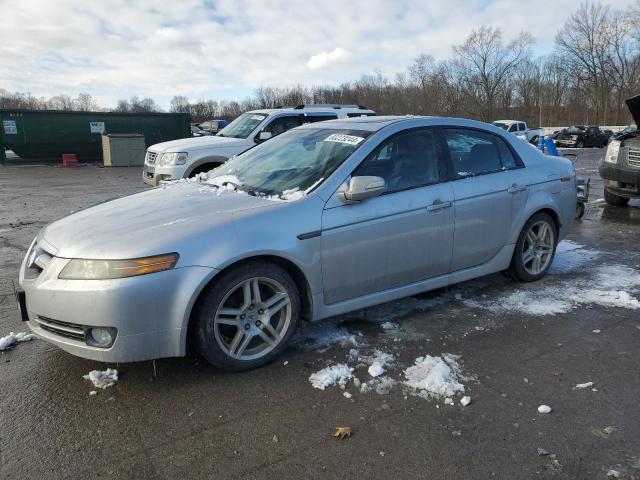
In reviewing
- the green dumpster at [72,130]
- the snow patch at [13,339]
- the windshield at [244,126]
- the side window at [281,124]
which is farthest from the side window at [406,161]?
the green dumpster at [72,130]

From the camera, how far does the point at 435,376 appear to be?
10.5 feet

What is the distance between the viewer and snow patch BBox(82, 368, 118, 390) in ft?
10.3

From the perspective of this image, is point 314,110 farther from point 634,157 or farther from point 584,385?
point 584,385

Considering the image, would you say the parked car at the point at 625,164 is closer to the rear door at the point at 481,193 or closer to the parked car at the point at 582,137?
the rear door at the point at 481,193

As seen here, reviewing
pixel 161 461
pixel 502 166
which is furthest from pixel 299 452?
pixel 502 166

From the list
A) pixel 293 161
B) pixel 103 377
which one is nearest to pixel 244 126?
pixel 293 161

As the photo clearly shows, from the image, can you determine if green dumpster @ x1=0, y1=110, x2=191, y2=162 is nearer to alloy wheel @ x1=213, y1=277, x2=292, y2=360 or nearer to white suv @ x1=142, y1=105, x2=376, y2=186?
white suv @ x1=142, y1=105, x2=376, y2=186

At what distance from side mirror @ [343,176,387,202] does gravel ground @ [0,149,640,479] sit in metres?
1.06

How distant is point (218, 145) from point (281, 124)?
4.84 ft

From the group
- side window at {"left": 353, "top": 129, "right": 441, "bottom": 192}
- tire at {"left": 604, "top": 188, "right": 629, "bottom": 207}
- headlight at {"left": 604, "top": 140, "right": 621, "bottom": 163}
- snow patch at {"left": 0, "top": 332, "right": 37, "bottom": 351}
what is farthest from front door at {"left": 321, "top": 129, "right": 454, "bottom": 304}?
tire at {"left": 604, "top": 188, "right": 629, "bottom": 207}

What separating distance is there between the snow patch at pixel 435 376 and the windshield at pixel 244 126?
7.22 m

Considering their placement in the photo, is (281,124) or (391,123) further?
(281,124)

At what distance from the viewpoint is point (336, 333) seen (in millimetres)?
3863

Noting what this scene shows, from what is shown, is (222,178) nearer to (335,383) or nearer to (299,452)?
(335,383)
